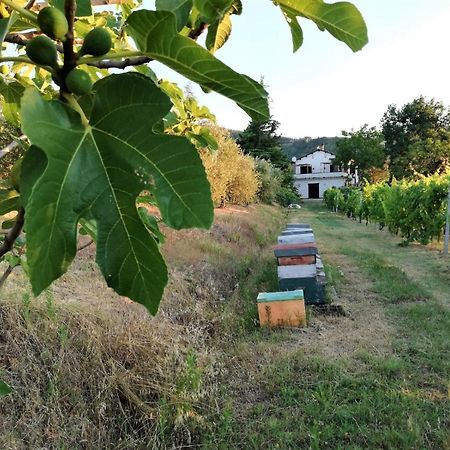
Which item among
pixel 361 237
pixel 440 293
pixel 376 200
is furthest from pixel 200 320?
pixel 376 200

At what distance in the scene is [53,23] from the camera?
596 millimetres

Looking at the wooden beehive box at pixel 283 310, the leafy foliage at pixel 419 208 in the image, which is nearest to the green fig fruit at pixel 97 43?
the wooden beehive box at pixel 283 310

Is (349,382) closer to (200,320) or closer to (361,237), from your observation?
(200,320)

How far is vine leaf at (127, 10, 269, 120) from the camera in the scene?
620mm

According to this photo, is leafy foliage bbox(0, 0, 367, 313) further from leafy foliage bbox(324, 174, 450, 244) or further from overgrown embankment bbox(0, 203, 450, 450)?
leafy foliage bbox(324, 174, 450, 244)

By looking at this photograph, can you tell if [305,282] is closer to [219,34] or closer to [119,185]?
[219,34]

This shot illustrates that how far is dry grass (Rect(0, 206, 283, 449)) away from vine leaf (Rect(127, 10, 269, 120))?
2.93 m

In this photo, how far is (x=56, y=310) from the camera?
3.94 m

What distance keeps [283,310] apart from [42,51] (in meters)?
5.37

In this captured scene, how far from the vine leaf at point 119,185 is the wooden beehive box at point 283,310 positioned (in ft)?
17.1

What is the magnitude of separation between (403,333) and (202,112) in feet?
15.7

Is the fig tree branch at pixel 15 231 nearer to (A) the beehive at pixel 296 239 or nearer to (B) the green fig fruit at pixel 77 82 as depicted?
(B) the green fig fruit at pixel 77 82

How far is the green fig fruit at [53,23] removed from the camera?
0.60m

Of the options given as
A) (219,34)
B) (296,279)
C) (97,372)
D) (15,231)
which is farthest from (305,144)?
(15,231)
